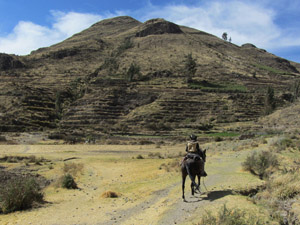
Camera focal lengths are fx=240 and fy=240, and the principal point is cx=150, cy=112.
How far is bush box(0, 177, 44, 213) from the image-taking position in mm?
9023

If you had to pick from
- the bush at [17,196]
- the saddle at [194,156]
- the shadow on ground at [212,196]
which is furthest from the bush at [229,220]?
the bush at [17,196]

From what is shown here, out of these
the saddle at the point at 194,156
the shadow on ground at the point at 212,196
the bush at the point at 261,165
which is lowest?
the shadow on ground at the point at 212,196

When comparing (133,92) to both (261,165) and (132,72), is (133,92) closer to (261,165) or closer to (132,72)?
(132,72)

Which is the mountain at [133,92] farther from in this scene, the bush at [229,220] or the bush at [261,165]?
the bush at [229,220]

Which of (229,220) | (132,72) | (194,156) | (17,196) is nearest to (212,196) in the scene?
(194,156)

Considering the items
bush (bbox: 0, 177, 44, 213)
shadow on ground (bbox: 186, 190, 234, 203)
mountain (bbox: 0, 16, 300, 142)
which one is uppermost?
mountain (bbox: 0, 16, 300, 142)

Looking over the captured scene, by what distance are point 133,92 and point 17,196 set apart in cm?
6866

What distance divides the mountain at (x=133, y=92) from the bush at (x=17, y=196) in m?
42.5

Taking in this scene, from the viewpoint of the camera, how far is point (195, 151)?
29.4ft

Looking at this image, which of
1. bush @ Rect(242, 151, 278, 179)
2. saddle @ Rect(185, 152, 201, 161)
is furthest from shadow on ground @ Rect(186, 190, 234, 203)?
bush @ Rect(242, 151, 278, 179)

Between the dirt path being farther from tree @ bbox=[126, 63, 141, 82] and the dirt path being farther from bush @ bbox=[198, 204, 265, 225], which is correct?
tree @ bbox=[126, 63, 141, 82]

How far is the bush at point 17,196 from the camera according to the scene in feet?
29.6

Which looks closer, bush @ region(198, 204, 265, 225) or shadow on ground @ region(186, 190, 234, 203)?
bush @ region(198, 204, 265, 225)

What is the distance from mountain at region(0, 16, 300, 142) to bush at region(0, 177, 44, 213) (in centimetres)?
4254
